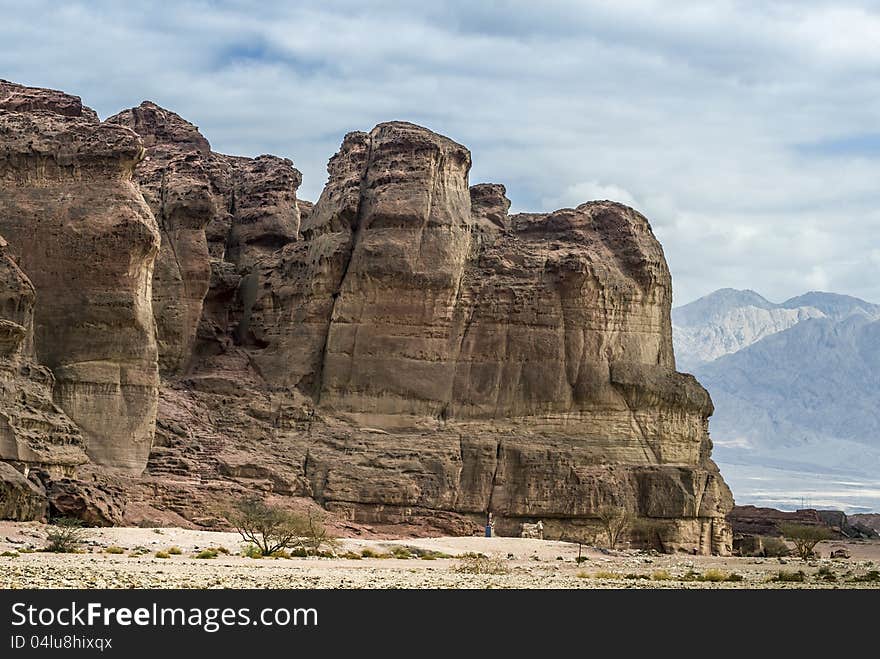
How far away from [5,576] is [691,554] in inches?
1426

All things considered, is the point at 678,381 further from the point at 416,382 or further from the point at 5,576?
the point at 5,576

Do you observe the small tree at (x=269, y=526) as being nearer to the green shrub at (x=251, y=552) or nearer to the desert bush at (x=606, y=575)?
the green shrub at (x=251, y=552)

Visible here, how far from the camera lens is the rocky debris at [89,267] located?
2199 inches

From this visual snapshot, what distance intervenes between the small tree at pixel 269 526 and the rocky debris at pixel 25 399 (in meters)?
5.40

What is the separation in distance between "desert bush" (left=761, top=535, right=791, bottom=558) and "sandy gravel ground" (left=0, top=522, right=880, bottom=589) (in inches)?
562

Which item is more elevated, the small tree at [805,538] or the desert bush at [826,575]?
the small tree at [805,538]


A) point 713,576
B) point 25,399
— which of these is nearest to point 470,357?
point 25,399

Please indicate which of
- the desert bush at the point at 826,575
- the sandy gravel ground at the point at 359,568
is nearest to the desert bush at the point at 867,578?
the sandy gravel ground at the point at 359,568

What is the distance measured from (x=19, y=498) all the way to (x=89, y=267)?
11558mm

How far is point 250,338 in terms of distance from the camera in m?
67.2

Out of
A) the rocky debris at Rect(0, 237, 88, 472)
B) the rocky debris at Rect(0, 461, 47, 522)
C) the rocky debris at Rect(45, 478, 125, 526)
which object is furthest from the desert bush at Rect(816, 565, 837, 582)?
the rocky debris at Rect(0, 237, 88, 472)

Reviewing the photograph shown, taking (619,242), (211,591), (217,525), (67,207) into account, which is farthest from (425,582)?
(619,242)

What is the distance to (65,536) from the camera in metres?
42.2

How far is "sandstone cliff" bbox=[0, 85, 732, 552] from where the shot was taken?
188 feet
